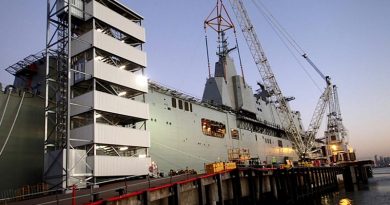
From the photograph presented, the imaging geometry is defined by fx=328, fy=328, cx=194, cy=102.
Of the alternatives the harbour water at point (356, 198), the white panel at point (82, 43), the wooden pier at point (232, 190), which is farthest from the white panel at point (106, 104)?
the harbour water at point (356, 198)

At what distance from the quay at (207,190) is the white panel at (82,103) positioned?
9.21m

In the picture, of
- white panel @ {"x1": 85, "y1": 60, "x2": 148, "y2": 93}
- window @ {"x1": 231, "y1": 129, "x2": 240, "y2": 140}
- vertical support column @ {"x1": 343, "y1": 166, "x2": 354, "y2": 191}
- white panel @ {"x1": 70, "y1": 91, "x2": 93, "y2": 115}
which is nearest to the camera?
white panel @ {"x1": 70, "y1": 91, "x2": 93, "y2": 115}

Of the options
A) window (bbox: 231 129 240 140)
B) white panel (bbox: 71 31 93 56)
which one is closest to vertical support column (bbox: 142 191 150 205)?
white panel (bbox: 71 31 93 56)

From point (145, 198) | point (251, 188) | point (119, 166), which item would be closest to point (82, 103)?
point (119, 166)

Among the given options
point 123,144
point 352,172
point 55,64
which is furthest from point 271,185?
point 352,172

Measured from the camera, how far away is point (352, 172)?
225ft

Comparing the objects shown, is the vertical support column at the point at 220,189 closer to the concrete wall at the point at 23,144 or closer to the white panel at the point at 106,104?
the white panel at the point at 106,104

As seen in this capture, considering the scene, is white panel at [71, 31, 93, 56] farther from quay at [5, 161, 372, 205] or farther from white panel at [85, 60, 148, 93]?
quay at [5, 161, 372, 205]

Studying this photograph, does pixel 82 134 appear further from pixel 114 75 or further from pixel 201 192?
pixel 201 192

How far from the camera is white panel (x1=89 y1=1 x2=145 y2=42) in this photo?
41.9 meters

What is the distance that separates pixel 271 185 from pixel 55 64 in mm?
31085

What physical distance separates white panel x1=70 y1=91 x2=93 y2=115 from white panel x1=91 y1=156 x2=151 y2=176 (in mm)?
5987

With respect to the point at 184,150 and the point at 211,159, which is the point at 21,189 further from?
the point at 211,159

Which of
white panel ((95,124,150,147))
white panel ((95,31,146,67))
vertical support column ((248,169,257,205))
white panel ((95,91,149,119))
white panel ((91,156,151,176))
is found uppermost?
white panel ((95,31,146,67))
